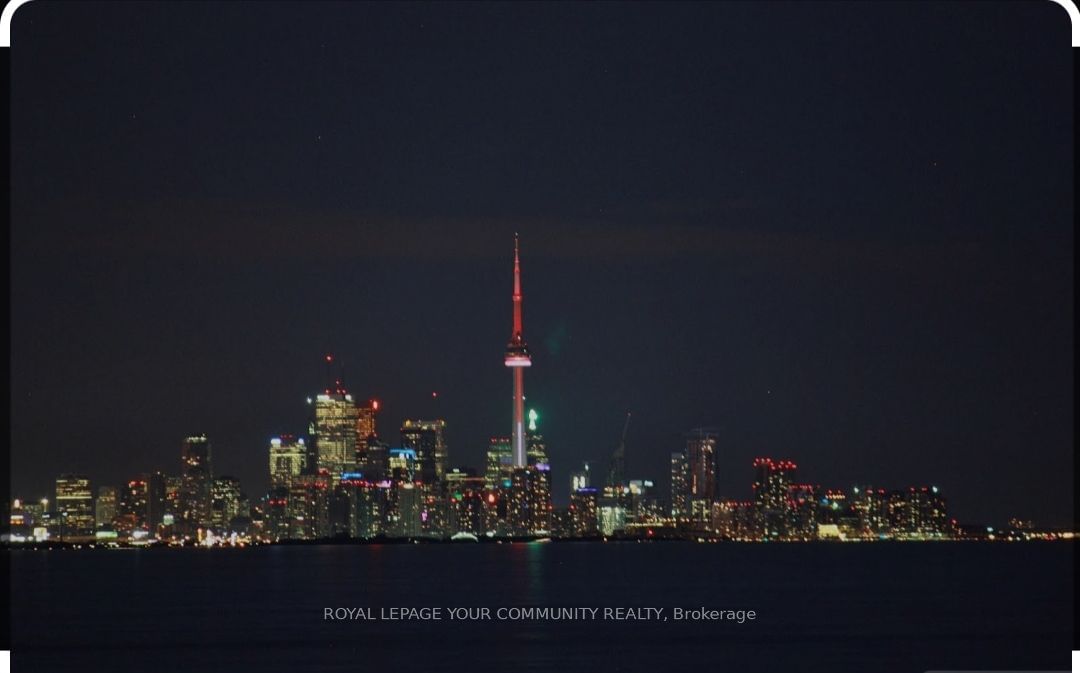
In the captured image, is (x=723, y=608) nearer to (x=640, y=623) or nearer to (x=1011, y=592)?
(x=640, y=623)

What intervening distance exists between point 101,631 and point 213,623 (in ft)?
15.1

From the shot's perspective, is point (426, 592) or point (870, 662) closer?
point (870, 662)

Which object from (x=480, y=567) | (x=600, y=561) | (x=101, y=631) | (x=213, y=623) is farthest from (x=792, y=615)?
(x=600, y=561)

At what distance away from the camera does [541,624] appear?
52875mm

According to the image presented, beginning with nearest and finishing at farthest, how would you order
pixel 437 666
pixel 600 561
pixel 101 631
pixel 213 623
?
pixel 437 666 < pixel 101 631 < pixel 213 623 < pixel 600 561

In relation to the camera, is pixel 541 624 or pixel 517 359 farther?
pixel 517 359

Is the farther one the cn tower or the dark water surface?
the cn tower

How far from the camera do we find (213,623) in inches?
2224

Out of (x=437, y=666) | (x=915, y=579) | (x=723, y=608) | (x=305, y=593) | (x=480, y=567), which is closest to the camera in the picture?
(x=437, y=666)

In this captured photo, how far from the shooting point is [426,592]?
74.9m

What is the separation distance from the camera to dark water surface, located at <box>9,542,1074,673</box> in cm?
4184

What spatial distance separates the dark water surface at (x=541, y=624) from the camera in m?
41.8

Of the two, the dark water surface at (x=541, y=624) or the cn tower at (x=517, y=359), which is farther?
the cn tower at (x=517, y=359)

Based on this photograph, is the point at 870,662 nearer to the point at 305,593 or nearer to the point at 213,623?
the point at 213,623
